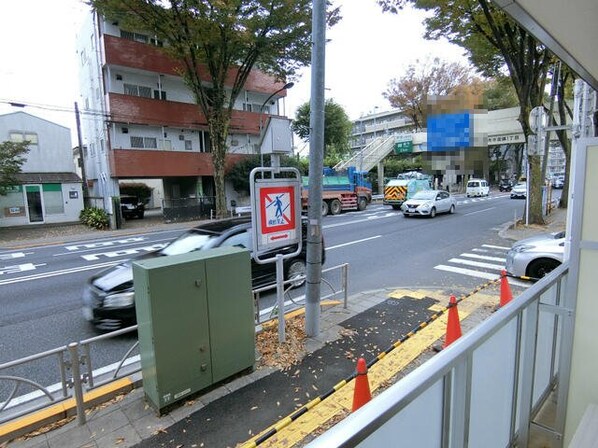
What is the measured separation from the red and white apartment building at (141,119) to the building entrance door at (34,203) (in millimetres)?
3417

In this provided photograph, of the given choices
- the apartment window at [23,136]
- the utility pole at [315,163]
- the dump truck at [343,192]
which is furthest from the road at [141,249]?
the apartment window at [23,136]

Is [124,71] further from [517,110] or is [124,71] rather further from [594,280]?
[594,280]

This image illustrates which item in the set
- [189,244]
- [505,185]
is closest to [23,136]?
[189,244]

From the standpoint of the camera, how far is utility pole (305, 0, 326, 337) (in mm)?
4555

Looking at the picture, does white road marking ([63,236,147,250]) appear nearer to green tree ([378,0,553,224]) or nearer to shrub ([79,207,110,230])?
shrub ([79,207,110,230])

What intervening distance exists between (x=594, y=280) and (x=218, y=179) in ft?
66.5

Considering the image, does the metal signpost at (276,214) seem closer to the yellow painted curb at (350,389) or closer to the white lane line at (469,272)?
the yellow painted curb at (350,389)

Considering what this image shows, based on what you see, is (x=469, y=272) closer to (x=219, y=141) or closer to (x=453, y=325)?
(x=453, y=325)

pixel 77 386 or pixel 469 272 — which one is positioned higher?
pixel 77 386

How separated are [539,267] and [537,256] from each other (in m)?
0.24

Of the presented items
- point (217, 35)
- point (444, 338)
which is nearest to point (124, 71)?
point (217, 35)

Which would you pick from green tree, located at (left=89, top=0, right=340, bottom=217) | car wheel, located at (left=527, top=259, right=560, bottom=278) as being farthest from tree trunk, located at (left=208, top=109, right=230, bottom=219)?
car wheel, located at (left=527, top=259, right=560, bottom=278)

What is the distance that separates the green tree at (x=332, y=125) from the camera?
37.5 metres

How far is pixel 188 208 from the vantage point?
884 inches
